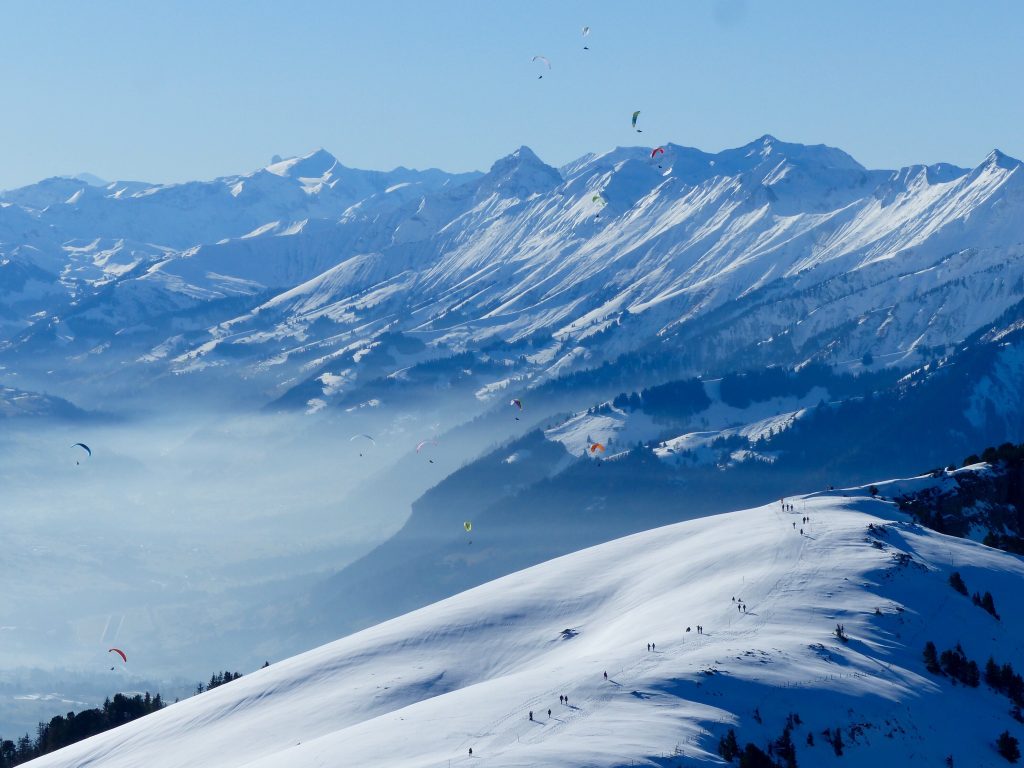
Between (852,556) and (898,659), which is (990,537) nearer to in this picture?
(852,556)

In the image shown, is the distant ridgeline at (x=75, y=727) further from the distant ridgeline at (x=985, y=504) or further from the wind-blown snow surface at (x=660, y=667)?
the distant ridgeline at (x=985, y=504)

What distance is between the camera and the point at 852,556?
10619cm

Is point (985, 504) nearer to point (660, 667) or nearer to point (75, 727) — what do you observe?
point (660, 667)

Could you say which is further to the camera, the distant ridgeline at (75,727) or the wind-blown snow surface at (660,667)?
the distant ridgeline at (75,727)

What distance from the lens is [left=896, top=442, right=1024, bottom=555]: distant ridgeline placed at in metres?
135

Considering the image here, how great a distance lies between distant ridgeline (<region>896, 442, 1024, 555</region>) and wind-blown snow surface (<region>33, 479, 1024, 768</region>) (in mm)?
7709

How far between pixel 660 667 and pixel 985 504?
74.1 metres

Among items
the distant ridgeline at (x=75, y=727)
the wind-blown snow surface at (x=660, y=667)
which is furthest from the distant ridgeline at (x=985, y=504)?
the distant ridgeline at (x=75, y=727)

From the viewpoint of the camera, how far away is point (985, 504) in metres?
145

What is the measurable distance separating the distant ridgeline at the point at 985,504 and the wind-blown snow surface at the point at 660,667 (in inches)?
304

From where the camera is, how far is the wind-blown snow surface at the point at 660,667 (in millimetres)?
74875

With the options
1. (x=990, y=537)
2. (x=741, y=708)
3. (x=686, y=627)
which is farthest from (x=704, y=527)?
(x=741, y=708)

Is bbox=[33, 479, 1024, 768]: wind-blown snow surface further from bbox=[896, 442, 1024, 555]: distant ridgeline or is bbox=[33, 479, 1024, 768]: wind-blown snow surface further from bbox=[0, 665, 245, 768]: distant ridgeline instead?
bbox=[0, 665, 245, 768]: distant ridgeline

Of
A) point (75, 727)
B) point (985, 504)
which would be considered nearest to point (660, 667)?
point (985, 504)
